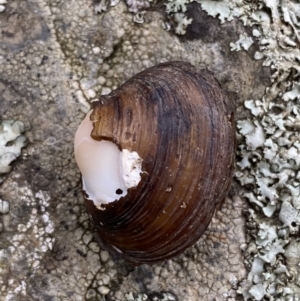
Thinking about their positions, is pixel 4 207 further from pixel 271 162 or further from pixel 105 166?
pixel 271 162

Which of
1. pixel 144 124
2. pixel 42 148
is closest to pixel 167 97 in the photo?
pixel 144 124

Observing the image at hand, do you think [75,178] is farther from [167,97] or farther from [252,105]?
[252,105]

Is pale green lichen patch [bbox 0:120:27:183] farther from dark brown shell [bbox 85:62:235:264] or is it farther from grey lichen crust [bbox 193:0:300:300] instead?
grey lichen crust [bbox 193:0:300:300]

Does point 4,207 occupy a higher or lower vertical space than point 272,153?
lower

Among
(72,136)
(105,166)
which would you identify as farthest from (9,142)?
(105,166)

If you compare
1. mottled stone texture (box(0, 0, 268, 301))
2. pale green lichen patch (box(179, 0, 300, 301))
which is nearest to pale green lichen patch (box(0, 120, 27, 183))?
mottled stone texture (box(0, 0, 268, 301))

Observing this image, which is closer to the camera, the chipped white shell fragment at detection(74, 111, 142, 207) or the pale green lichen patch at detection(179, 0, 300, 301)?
the chipped white shell fragment at detection(74, 111, 142, 207)

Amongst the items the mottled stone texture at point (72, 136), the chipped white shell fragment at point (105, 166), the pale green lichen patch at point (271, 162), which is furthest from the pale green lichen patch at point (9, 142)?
the pale green lichen patch at point (271, 162)
